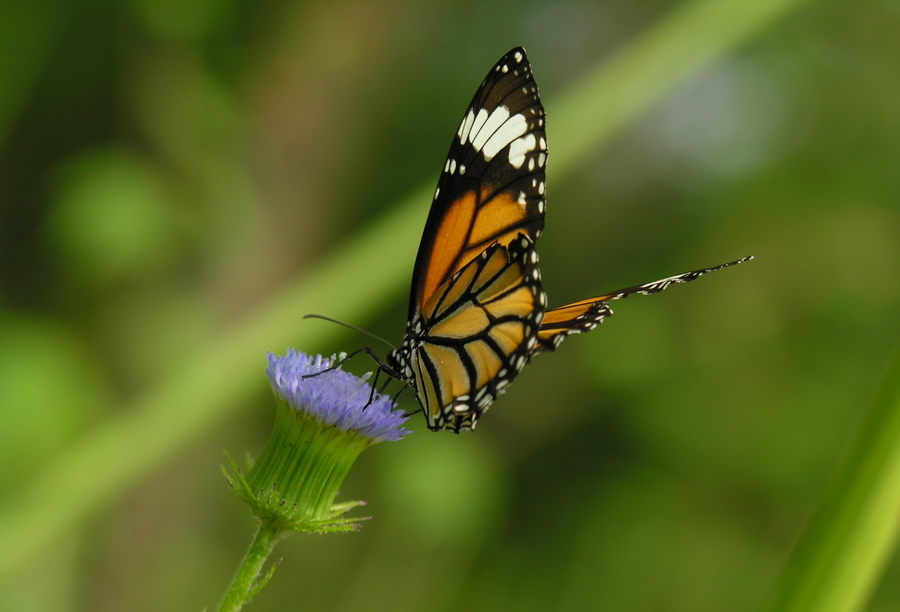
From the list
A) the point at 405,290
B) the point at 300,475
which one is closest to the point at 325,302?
the point at 405,290

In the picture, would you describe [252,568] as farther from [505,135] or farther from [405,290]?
[405,290]

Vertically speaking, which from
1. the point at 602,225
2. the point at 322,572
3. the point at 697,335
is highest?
the point at 602,225

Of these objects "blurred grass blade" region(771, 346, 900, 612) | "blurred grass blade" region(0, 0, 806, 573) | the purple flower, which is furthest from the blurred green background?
"blurred grass blade" region(771, 346, 900, 612)

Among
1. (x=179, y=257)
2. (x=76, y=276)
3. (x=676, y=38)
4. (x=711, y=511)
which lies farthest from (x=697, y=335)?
(x=76, y=276)

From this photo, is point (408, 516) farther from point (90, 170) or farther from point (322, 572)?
point (90, 170)

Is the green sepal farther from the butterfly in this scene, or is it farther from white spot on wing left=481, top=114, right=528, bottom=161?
white spot on wing left=481, top=114, right=528, bottom=161
